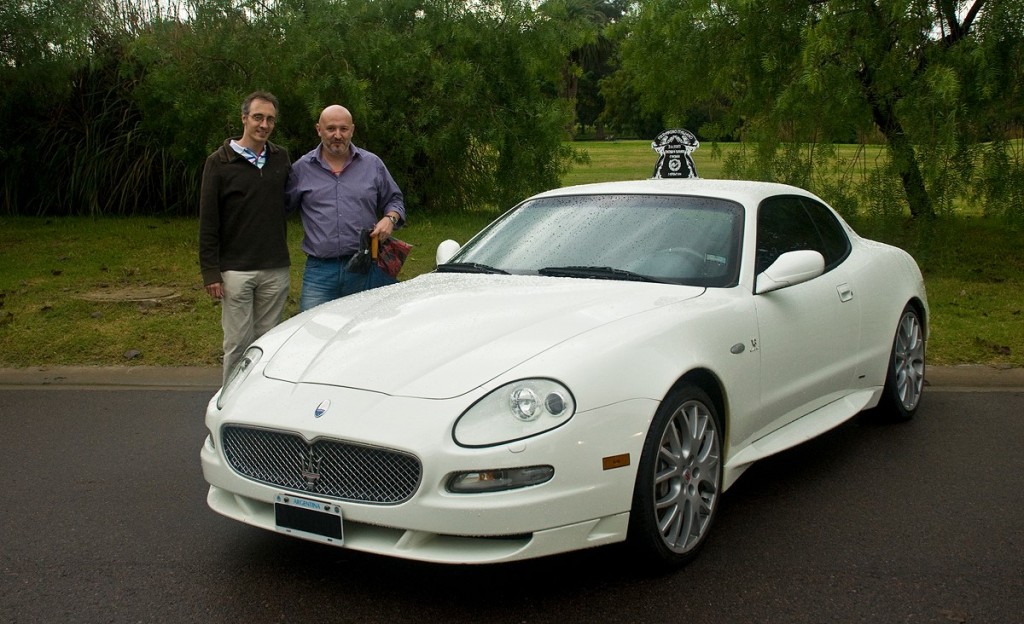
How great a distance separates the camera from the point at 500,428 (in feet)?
11.8

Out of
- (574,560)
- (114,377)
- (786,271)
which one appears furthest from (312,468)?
(114,377)

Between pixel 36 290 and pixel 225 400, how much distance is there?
23.7ft

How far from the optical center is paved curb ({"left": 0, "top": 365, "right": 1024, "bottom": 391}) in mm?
7340

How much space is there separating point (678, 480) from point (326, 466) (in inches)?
51.6

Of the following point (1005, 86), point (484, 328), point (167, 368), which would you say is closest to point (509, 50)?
point (1005, 86)

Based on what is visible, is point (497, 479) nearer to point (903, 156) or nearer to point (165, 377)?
point (165, 377)

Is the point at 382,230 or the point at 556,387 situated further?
the point at 382,230

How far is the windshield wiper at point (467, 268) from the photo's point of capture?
17.0 feet

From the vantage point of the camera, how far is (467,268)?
5301 mm

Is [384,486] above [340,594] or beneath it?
above

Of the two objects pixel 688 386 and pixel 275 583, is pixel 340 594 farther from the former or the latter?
pixel 688 386

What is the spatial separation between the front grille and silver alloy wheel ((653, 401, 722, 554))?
94cm

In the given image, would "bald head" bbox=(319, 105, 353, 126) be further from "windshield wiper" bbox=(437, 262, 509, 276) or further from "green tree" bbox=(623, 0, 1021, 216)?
"green tree" bbox=(623, 0, 1021, 216)

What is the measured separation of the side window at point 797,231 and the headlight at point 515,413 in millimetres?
1685
